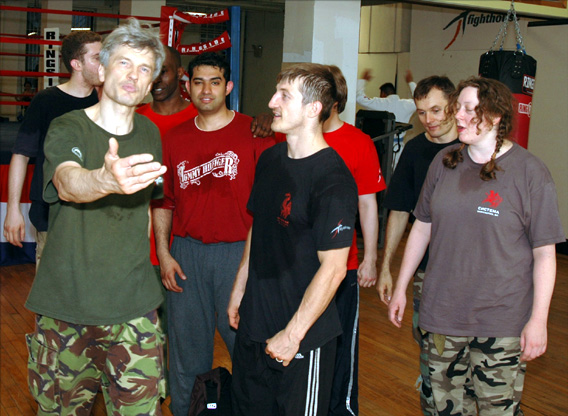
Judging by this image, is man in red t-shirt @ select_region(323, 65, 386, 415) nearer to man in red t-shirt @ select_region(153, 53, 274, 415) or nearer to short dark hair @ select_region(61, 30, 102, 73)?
man in red t-shirt @ select_region(153, 53, 274, 415)

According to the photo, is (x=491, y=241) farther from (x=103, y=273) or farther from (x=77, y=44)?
(x=77, y=44)

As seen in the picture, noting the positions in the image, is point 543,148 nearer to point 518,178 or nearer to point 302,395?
point 518,178

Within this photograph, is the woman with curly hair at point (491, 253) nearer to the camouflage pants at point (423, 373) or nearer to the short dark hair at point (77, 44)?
the camouflage pants at point (423, 373)

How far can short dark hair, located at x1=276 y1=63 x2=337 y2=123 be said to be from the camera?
6.60ft

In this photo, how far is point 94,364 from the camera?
2.02 m

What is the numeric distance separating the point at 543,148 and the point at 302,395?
6.48 m

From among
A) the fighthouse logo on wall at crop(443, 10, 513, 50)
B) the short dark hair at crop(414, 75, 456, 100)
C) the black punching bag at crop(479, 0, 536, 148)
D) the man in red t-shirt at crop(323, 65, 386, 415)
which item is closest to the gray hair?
the man in red t-shirt at crop(323, 65, 386, 415)

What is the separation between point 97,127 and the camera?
190cm

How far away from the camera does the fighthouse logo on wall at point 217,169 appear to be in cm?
266

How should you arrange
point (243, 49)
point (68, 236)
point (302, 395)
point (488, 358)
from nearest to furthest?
point (68, 236)
point (302, 395)
point (488, 358)
point (243, 49)

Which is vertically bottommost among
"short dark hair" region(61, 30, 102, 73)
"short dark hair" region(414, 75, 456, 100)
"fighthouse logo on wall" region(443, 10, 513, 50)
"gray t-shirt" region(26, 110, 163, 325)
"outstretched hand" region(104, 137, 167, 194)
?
"gray t-shirt" region(26, 110, 163, 325)

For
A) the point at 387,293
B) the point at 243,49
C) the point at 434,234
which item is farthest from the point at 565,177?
the point at 243,49

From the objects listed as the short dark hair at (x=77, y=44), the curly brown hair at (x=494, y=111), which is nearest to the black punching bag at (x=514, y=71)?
the curly brown hair at (x=494, y=111)

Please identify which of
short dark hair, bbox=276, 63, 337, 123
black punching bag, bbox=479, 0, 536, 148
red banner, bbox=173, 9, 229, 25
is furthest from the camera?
red banner, bbox=173, 9, 229, 25
